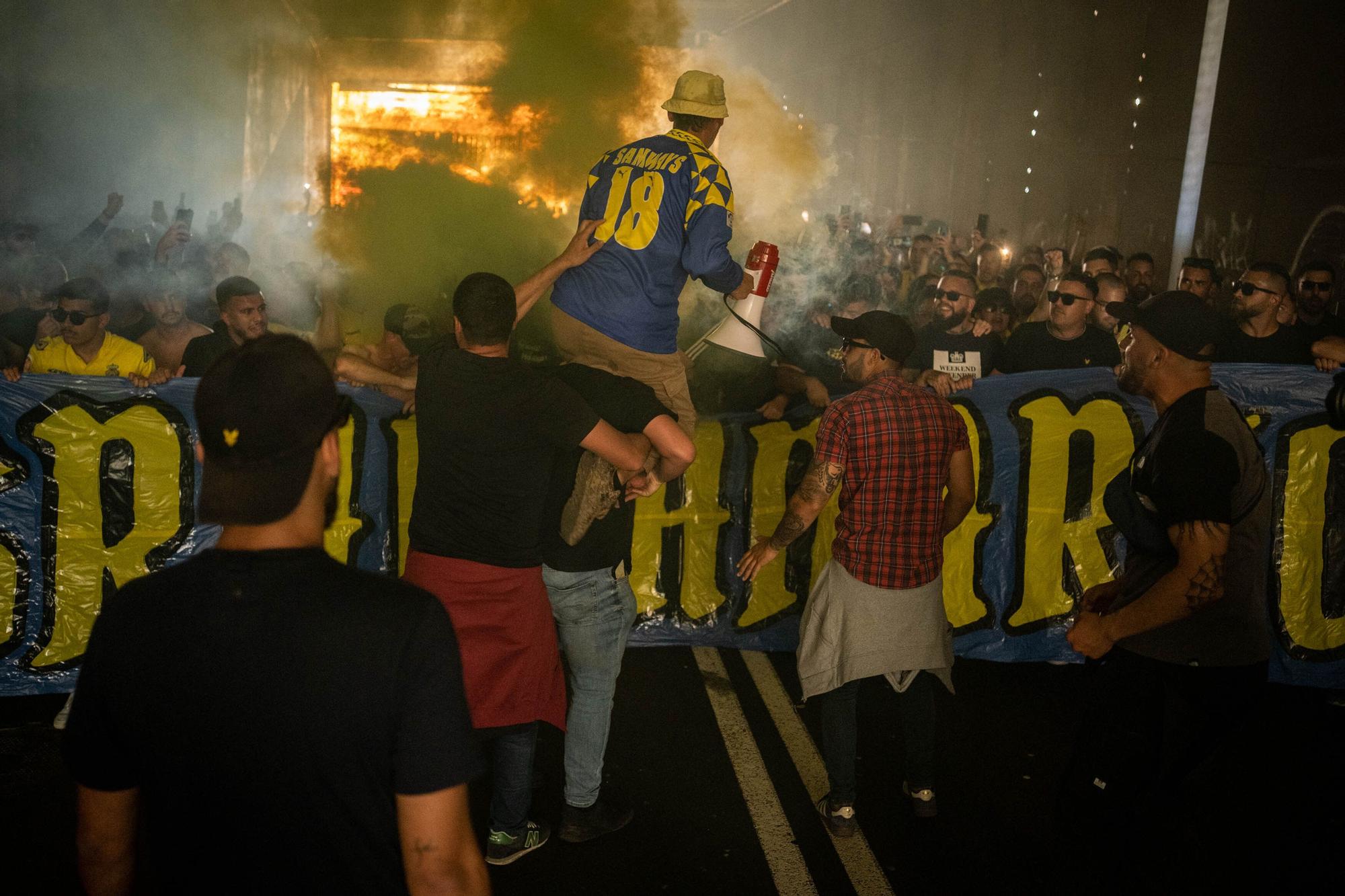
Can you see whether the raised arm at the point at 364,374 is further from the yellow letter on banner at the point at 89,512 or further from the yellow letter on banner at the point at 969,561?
the yellow letter on banner at the point at 969,561

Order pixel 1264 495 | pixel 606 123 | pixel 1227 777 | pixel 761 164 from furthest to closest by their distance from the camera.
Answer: pixel 761 164 → pixel 606 123 → pixel 1227 777 → pixel 1264 495

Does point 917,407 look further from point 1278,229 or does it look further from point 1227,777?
point 1278,229

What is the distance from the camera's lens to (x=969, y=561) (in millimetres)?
5551

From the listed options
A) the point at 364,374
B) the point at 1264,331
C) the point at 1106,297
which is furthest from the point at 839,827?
the point at 1106,297

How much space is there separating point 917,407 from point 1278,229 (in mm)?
10213

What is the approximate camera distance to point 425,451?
3389mm

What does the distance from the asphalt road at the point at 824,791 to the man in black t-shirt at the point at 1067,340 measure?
7.30ft

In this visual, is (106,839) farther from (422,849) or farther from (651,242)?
(651,242)

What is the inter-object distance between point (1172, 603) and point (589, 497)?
183 cm

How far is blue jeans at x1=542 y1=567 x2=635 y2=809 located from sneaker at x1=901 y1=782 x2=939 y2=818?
1.28m

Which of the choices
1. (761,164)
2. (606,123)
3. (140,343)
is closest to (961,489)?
(140,343)

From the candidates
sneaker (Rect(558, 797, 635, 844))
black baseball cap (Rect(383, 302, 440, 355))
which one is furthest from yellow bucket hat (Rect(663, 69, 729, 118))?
black baseball cap (Rect(383, 302, 440, 355))

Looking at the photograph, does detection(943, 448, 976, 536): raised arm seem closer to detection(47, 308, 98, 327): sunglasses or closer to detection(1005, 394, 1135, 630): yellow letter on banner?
detection(1005, 394, 1135, 630): yellow letter on banner

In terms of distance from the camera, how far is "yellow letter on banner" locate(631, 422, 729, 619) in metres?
5.52
